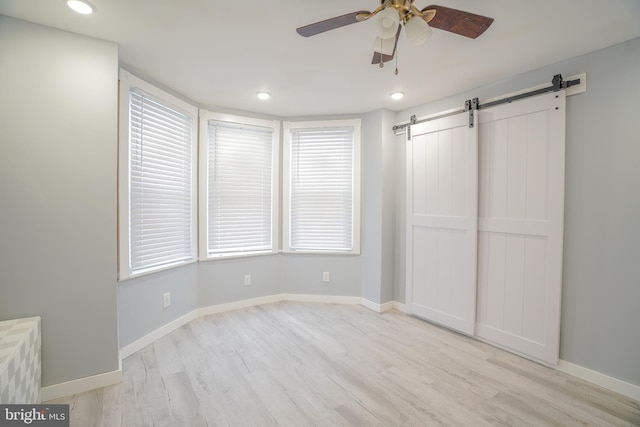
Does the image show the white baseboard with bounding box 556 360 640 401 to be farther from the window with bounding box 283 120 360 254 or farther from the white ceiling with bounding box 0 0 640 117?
the white ceiling with bounding box 0 0 640 117

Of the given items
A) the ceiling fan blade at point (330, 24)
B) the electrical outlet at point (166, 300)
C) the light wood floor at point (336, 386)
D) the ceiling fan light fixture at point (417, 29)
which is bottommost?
the light wood floor at point (336, 386)

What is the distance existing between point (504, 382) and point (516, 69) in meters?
2.56

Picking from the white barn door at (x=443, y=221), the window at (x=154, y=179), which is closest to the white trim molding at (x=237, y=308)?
the white barn door at (x=443, y=221)

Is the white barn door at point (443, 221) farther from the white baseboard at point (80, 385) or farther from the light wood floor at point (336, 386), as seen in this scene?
the white baseboard at point (80, 385)

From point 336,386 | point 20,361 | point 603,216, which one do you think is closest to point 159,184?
point 20,361

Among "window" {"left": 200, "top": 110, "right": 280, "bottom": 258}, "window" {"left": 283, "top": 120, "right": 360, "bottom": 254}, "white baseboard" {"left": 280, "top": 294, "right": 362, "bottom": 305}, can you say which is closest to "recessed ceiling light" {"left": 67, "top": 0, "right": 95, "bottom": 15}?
"window" {"left": 200, "top": 110, "right": 280, "bottom": 258}

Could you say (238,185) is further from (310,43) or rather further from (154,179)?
(310,43)

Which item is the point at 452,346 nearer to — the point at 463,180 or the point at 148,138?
the point at 463,180

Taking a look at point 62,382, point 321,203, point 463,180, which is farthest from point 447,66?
point 62,382

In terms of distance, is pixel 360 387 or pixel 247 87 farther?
pixel 247 87

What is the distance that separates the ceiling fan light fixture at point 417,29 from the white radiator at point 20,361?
8.05 feet

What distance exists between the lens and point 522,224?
2492mm

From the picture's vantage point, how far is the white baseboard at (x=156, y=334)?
8.08 feet

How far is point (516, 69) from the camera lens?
96.0 inches
